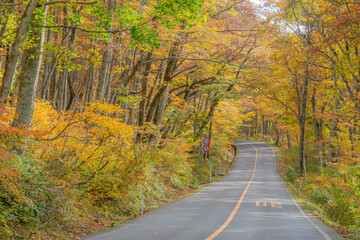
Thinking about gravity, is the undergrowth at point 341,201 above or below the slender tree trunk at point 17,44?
below

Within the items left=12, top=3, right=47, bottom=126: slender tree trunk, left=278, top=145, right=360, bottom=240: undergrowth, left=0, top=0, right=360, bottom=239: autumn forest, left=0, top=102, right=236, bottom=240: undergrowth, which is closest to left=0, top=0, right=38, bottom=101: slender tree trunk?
left=0, top=0, right=360, bottom=239: autumn forest

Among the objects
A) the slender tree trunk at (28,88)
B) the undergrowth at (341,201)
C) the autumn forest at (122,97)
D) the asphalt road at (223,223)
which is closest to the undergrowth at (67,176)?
the autumn forest at (122,97)

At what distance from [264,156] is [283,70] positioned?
24064 mm

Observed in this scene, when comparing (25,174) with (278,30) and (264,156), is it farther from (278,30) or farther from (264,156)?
(264,156)

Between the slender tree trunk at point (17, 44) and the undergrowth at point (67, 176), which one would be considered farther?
the slender tree trunk at point (17, 44)

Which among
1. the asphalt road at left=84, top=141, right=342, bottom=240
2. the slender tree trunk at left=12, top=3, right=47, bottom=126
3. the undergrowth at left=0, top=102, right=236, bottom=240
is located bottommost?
the asphalt road at left=84, top=141, right=342, bottom=240

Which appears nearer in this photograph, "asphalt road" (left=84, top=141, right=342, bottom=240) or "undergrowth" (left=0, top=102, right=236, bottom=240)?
"undergrowth" (left=0, top=102, right=236, bottom=240)

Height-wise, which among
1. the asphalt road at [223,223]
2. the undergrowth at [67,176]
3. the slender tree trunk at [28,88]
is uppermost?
the slender tree trunk at [28,88]

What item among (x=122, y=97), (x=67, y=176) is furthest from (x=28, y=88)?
(x=122, y=97)

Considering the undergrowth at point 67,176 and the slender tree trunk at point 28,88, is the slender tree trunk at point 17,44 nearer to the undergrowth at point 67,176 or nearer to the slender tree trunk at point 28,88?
the slender tree trunk at point 28,88

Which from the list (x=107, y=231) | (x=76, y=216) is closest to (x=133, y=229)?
(x=107, y=231)

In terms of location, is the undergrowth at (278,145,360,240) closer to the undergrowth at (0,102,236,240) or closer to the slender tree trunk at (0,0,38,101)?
the undergrowth at (0,102,236,240)

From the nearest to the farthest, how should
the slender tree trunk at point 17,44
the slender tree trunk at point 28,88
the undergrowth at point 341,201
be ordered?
the slender tree trunk at point 17,44 < the slender tree trunk at point 28,88 < the undergrowth at point 341,201

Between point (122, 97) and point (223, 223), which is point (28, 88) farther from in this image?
point (122, 97)
